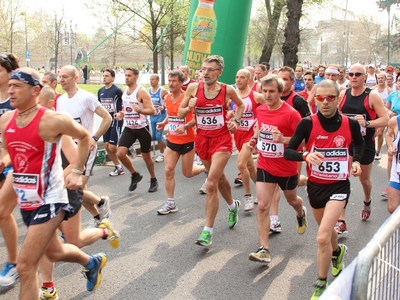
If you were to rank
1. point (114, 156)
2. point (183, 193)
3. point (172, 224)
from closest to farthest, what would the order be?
1. point (172, 224)
2. point (183, 193)
3. point (114, 156)

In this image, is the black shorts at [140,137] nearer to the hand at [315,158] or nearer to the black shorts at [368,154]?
the black shorts at [368,154]

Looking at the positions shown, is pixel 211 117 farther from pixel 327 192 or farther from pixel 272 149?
pixel 327 192

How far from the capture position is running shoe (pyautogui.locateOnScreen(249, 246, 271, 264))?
193 inches

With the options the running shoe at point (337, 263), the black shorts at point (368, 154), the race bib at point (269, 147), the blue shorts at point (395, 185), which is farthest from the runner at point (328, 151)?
the black shorts at point (368, 154)

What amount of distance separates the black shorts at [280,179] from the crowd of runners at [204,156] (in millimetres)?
11

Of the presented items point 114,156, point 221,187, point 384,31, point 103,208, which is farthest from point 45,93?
point 384,31

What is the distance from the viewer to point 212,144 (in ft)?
20.1

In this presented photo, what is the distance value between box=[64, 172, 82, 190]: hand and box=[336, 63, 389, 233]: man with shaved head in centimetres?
345

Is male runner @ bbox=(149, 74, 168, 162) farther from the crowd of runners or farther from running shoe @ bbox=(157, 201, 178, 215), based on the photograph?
running shoe @ bbox=(157, 201, 178, 215)

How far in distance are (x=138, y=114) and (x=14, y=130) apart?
4847 millimetres

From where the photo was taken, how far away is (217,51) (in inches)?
542

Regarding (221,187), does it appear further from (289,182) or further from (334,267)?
(334,267)

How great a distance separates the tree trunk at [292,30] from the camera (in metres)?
18.6

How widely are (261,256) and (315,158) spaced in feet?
4.25
